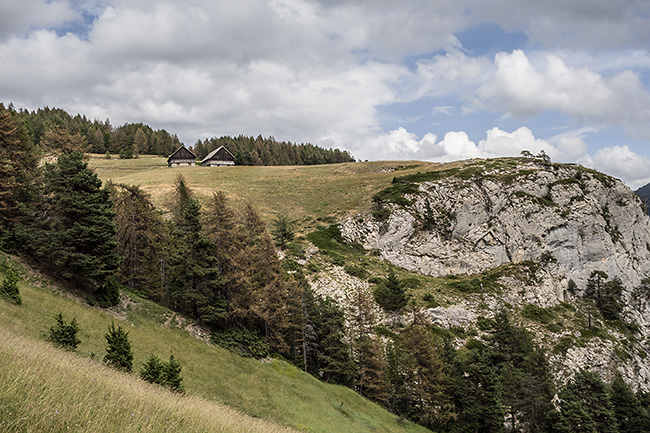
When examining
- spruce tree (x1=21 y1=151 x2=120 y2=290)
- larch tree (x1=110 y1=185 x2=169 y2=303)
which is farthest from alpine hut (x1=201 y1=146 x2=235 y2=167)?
spruce tree (x1=21 y1=151 x2=120 y2=290)

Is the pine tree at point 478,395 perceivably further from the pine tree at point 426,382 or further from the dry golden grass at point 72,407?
the dry golden grass at point 72,407

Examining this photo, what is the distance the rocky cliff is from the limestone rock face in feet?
0.65

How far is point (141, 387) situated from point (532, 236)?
234 feet

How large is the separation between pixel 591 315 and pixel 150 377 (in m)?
66.9

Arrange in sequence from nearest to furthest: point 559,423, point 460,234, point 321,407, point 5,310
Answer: point 5,310
point 321,407
point 559,423
point 460,234

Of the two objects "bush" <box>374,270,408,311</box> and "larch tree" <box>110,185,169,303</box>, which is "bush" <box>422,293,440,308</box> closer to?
"bush" <box>374,270,408,311</box>

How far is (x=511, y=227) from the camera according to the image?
65500 mm

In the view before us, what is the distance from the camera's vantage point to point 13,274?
2153cm

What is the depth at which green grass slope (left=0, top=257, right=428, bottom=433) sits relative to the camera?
5660mm

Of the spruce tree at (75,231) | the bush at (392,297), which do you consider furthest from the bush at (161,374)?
the bush at (392,297)

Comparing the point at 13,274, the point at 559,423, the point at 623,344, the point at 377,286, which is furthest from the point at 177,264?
the point at 623,344

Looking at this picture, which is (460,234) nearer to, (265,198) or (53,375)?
(265,198)

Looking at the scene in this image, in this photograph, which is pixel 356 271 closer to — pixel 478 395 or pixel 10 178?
pixel 478 395

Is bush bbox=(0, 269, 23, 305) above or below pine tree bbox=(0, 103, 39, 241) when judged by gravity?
below
